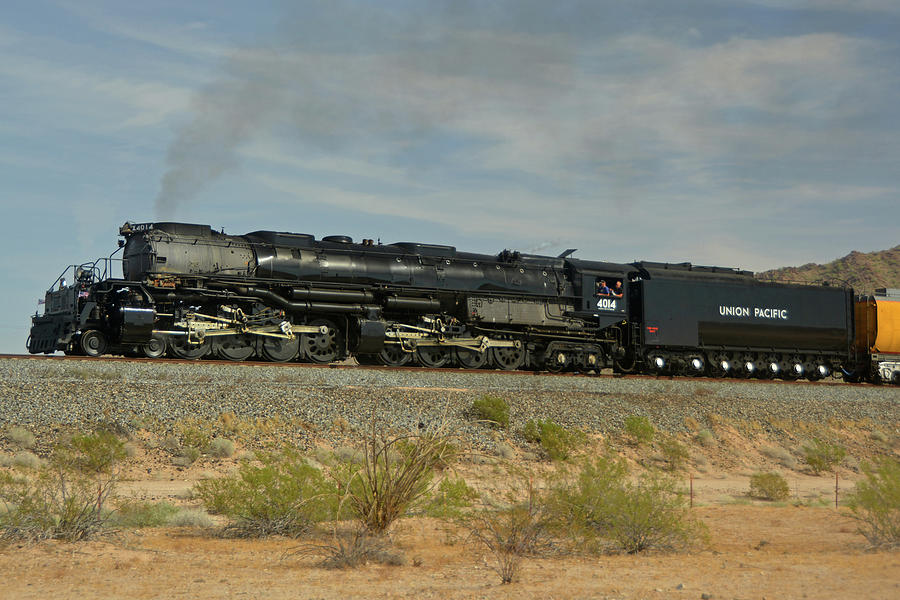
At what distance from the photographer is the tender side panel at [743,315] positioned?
30.0m

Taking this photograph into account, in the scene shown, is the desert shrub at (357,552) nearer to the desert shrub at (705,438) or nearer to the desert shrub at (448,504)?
the desert shrub at (448,504)

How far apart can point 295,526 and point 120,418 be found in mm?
6265

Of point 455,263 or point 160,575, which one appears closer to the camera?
point 160,575

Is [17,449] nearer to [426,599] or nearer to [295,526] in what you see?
[295,526]

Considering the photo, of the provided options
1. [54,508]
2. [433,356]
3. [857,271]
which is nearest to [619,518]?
[54,508]

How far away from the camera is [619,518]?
11.5 metres

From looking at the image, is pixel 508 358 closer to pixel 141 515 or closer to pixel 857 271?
pixel 141 515

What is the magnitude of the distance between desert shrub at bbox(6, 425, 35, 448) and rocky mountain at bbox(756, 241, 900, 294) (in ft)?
301

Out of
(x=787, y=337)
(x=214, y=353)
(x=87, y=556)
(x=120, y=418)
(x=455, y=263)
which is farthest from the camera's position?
(x=787, y=337)

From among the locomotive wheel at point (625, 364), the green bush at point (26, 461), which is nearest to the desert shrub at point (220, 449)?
the green bush at point (26, 461)

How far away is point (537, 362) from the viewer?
2822 cm

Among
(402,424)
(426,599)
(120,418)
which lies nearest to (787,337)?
(402,424)

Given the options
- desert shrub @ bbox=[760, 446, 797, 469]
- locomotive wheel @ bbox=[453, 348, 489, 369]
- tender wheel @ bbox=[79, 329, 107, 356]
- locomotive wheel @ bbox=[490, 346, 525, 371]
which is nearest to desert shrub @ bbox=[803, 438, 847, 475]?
desert shrub @ bbox=[760, 446, 797, 469]

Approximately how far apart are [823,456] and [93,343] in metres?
19.5
